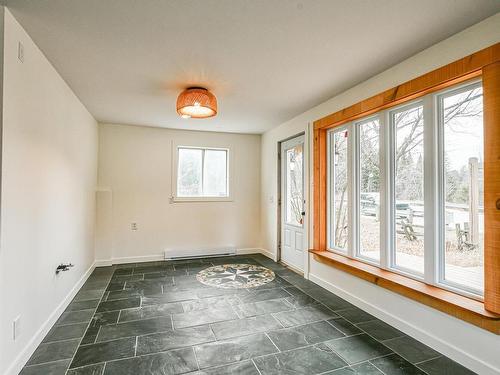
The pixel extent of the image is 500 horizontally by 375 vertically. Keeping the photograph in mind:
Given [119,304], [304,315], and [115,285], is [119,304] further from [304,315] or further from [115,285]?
[304,315]

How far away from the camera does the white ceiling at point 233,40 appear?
5.65 ft

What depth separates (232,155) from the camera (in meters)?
5.41

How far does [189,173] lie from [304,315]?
11.0 ft

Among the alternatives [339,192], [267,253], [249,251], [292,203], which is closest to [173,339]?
[339,192]

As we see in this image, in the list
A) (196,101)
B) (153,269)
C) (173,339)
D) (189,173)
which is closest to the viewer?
(173,339)

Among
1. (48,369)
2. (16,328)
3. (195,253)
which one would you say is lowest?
(48,369)

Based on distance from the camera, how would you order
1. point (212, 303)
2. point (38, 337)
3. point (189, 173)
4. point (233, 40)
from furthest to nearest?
point (189, 173) → point (212, 303) → point (38, 337) → point (233, 40)

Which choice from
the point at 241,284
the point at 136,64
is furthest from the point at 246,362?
the point at 136,64

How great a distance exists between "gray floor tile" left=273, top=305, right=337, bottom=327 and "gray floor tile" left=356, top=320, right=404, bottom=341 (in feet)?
1.10

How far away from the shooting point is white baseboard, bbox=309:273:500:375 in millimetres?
1865

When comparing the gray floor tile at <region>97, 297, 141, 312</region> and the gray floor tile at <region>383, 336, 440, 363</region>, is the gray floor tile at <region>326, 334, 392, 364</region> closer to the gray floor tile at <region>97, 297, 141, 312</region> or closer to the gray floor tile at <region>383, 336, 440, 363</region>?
the gray floor tile at <region>383, 336, 440, 363</region>

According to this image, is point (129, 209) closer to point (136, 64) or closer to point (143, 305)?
point (143, 305)

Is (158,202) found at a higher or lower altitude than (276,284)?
higher

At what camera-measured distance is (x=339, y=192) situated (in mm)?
3566
